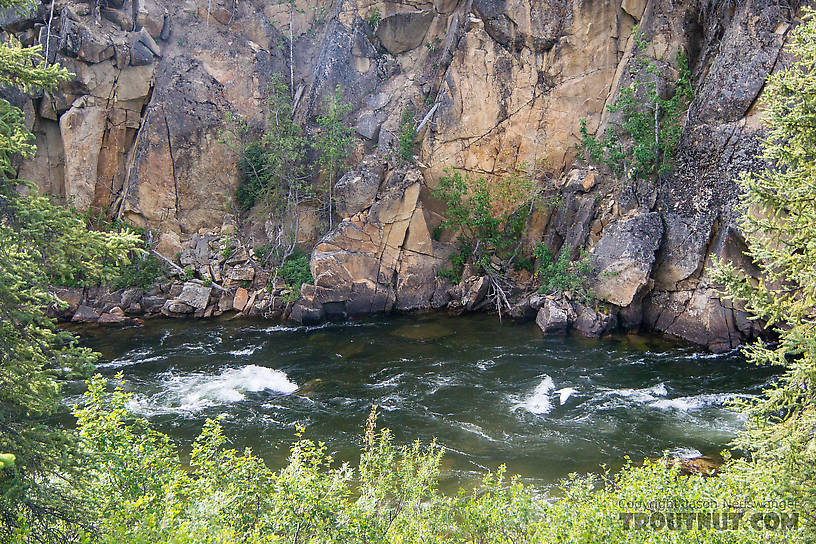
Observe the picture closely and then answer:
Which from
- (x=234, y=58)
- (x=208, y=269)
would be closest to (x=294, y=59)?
(x=234, y=58)

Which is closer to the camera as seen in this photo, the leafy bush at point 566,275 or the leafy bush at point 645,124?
the leafy bush at point 566,275

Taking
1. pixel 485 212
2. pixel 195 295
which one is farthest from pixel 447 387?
pixel 195 295

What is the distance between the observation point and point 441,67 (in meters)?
25.8

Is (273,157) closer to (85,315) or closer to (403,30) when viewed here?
(403,30)

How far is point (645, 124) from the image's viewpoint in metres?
21.9

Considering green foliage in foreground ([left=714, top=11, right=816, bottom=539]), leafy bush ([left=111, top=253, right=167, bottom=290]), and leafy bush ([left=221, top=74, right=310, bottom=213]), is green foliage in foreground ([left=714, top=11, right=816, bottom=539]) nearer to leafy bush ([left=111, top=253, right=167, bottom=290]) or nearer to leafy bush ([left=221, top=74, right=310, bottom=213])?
leafy bush ([left=221, top=74, right=310, bottom=213])

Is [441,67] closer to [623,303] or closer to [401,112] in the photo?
[401,112]

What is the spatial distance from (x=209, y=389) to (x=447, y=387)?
6.74 meters

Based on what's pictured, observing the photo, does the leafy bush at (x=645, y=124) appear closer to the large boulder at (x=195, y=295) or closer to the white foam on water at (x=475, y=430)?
the white foam on water at (x=475, y=430)

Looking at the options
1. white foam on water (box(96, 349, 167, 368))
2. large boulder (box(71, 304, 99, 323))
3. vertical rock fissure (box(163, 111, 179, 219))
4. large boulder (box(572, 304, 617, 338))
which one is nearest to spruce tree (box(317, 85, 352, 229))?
vertical rock fissure (box(163, 111, 179, 219))

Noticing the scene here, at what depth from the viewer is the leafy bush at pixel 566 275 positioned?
20.6 meters

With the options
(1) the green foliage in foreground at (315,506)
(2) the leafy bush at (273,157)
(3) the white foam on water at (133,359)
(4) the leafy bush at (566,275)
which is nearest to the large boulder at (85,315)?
(3) the white foam on water at (133,359)

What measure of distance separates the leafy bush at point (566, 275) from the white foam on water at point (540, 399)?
16.0 ft

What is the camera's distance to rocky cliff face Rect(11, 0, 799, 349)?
20016 mm
